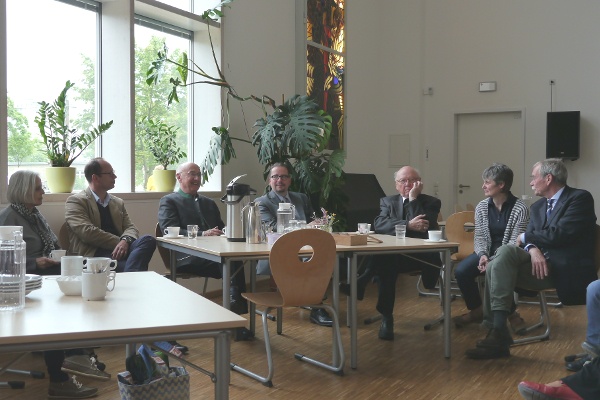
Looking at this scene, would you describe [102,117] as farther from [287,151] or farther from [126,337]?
[126,337]

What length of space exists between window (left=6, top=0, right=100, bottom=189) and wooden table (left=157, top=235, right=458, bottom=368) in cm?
147

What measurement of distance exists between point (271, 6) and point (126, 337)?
622cm

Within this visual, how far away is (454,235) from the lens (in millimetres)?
5734

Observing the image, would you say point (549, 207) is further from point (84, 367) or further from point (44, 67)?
point (44, 67)

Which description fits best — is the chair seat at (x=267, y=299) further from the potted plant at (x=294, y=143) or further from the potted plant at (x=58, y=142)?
the potted plant at (x=294, y=143)

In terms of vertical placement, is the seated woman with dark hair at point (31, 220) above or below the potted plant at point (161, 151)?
below

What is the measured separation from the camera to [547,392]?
314cm

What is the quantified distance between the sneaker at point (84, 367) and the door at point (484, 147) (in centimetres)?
729

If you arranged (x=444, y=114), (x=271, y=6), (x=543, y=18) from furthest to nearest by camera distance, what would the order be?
(x=444, y=114), (x=543, y=18), (x=271, y=6)

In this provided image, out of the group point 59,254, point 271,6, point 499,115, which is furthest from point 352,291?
point 499,115

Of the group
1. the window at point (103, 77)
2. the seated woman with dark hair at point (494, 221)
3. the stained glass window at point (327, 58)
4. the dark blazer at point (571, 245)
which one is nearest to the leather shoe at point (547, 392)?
the dark blazer at point (571, 245)

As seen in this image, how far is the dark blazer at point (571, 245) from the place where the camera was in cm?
430

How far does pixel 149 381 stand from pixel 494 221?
3371mm

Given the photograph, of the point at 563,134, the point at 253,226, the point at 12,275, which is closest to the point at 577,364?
the point at 253,226
